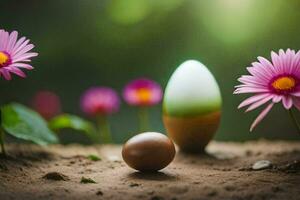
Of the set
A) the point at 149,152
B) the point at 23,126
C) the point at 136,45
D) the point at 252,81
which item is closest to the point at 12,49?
the point at 23,126

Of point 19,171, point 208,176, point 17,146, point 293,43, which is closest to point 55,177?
point 19,171

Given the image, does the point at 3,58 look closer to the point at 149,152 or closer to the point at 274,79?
the point at 149,152

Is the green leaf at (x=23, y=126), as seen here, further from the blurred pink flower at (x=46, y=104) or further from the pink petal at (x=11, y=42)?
the blurred pink flower at (x=46, y=104)

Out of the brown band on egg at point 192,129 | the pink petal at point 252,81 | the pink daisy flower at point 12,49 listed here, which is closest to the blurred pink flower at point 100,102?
the brown band on egg at point 192,129

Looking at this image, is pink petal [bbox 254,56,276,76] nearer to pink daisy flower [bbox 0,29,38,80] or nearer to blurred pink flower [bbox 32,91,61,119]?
pink daisy flower [bbox 0,29,38,80]

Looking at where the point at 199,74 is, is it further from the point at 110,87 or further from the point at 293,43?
the point at 110,87

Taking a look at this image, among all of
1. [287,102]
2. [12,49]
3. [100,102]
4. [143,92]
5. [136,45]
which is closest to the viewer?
[287,102]
